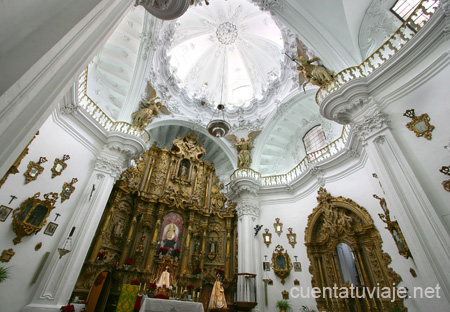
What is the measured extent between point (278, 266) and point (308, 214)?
9.26ft

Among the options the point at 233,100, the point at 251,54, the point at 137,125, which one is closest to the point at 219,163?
the point at 233,100

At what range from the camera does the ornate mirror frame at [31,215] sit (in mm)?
6090

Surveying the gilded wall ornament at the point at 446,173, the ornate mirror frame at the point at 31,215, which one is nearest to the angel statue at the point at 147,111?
the ornate mirror frame at the point at 31,215

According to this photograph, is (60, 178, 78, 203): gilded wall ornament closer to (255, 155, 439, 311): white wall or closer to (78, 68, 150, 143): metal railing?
(78, 68, 150, 143): metal railing

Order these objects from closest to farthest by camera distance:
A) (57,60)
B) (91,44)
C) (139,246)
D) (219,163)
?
(57,60), (91,44), (139,246), (219,163)

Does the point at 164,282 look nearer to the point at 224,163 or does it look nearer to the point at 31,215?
the point at 31,215

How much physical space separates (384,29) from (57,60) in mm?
11357

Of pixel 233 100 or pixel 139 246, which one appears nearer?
pixel 139 246

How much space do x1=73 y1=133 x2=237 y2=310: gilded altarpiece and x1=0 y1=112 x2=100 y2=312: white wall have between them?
8.31 feet

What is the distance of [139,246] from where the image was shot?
35.7 feet

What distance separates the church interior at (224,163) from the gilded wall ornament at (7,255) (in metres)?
0.03

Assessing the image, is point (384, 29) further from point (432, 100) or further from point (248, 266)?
point (248, 266)

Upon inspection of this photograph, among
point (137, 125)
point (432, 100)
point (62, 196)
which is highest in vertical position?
point (137, 125)

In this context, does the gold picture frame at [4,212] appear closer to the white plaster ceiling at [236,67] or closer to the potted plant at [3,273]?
the potted plant at [3,273]
